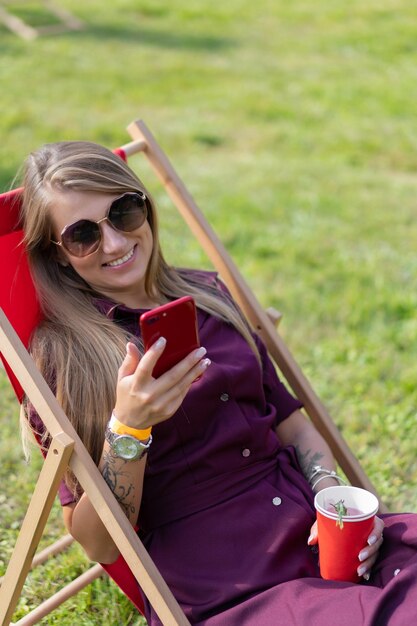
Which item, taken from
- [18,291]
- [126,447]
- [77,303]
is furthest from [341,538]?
[18,291]

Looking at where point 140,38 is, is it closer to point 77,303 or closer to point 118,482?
point 77,303

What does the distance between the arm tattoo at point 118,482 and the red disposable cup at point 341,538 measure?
1.58 feet

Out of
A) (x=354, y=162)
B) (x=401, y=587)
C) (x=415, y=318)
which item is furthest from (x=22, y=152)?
(x=401, y=587)

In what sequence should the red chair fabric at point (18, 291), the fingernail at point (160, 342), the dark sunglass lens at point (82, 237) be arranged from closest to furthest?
1. the fingernail at point (160, 342)
2. the dark sunglass lens at point (82, 237)
3. the red chair fabric at point (18, 291)

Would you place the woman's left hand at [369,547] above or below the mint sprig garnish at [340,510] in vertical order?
below

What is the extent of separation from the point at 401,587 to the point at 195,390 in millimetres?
742

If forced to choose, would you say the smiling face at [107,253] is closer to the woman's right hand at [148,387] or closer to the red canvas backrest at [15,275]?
the red canvas backrest at [15,275]

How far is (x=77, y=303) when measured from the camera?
2562 mm

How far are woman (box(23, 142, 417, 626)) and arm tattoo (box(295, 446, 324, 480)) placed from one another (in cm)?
1

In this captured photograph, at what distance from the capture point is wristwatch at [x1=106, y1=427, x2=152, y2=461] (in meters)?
2.20

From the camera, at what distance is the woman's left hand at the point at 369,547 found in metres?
2.31

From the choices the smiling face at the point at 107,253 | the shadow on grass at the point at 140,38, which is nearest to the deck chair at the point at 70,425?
the smiling face at the point at 107,253

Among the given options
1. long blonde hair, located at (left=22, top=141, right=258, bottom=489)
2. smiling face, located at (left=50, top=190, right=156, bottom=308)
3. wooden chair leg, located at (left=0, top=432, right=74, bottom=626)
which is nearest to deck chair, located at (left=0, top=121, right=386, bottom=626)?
wooden chair leg, located at (left=0, top=432, right=74, bottom=626)

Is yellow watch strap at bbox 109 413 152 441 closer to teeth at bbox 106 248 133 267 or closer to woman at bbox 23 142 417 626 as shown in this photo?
woman at bbox 23 142 417 626
